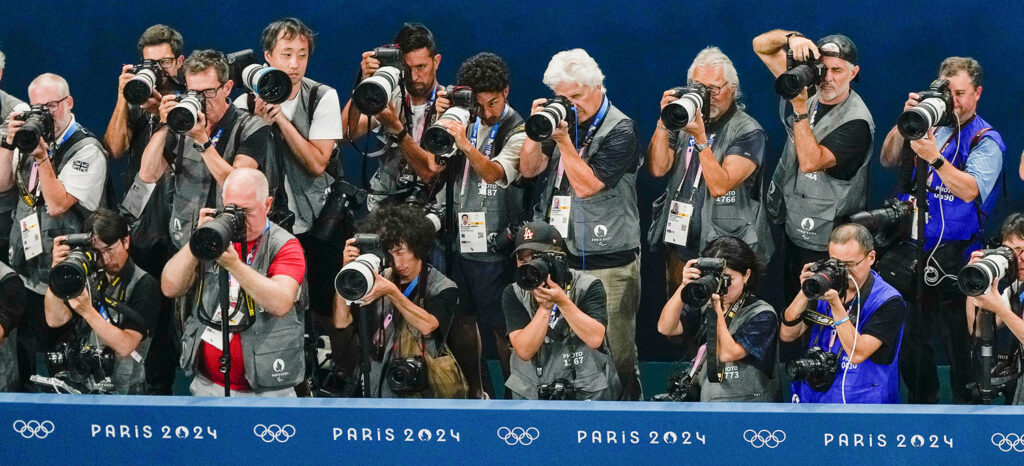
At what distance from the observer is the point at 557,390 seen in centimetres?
539

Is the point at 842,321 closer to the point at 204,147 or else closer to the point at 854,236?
the point at 854,236

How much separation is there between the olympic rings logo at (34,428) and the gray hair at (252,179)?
0.99m

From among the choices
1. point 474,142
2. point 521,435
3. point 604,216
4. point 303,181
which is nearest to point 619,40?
point 474,142

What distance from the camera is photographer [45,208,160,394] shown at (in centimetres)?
545

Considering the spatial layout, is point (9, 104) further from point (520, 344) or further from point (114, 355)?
point (520, 344)

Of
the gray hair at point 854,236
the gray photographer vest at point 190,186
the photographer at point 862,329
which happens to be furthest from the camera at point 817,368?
the gray photographer vest at point 190,186

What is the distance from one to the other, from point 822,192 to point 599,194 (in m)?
0.83

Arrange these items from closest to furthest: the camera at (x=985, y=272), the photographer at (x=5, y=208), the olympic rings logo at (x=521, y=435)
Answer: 1. the olympic rings logo at (x=521, y=435)
2. the camera at (x=985, y=272)
3. the photographer at (x=5, y=208)

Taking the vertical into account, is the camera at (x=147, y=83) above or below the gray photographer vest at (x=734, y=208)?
above

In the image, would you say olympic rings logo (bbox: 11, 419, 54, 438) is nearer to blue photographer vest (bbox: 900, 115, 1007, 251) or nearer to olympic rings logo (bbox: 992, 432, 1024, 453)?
olympic rings logo (bbox: 992, 432, 1024, 453)

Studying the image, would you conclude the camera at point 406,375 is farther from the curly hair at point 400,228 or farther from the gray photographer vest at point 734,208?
the gray photographer vest at point 734,208

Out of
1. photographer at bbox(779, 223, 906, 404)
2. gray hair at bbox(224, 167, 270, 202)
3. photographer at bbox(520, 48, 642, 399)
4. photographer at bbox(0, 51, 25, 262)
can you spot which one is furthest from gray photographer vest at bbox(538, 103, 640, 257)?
photographer at bbox(0, 51, 25, 262)

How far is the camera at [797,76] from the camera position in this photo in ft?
18.2

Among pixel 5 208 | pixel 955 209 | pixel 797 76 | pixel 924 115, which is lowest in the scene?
pixel 5 208
